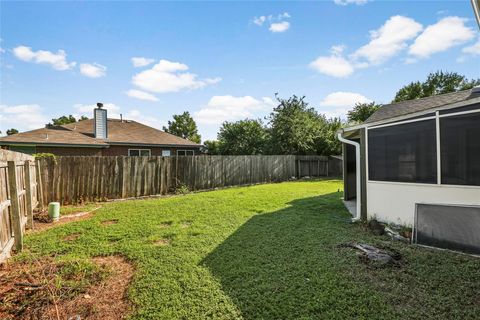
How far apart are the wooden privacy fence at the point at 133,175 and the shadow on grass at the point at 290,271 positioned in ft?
19.4

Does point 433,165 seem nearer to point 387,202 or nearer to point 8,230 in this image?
point 387,202

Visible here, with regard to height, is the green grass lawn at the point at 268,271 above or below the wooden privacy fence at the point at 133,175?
below

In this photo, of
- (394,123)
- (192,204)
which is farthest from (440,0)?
(192,204)

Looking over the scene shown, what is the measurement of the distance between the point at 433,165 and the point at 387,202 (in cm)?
129

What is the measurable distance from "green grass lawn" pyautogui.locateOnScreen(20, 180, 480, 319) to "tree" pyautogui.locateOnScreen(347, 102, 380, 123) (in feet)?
74.8

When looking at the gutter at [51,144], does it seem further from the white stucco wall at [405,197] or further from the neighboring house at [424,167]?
the white stucco wall at [405,197]

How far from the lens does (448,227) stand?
4.06 meters

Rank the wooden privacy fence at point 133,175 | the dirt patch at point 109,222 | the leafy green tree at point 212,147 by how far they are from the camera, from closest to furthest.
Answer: the dirt patch at point 109,222 < the wooden privacy fence at point 133,175 < the leafy green tree at point 212,147

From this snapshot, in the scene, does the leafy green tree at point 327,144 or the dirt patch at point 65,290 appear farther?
the leafy green tree at point 327,144

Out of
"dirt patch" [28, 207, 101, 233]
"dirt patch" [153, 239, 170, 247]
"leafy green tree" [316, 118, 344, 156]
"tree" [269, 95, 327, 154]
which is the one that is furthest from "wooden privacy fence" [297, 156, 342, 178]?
"dirt patch" [153, 239, 170, 247]

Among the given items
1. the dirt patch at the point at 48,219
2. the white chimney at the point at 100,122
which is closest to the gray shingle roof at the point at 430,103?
the dirt patch at the point at 48,219

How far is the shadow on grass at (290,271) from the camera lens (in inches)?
98.3

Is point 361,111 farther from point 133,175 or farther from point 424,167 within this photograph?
point 133,175

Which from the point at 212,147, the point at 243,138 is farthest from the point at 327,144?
the point at 212,147
